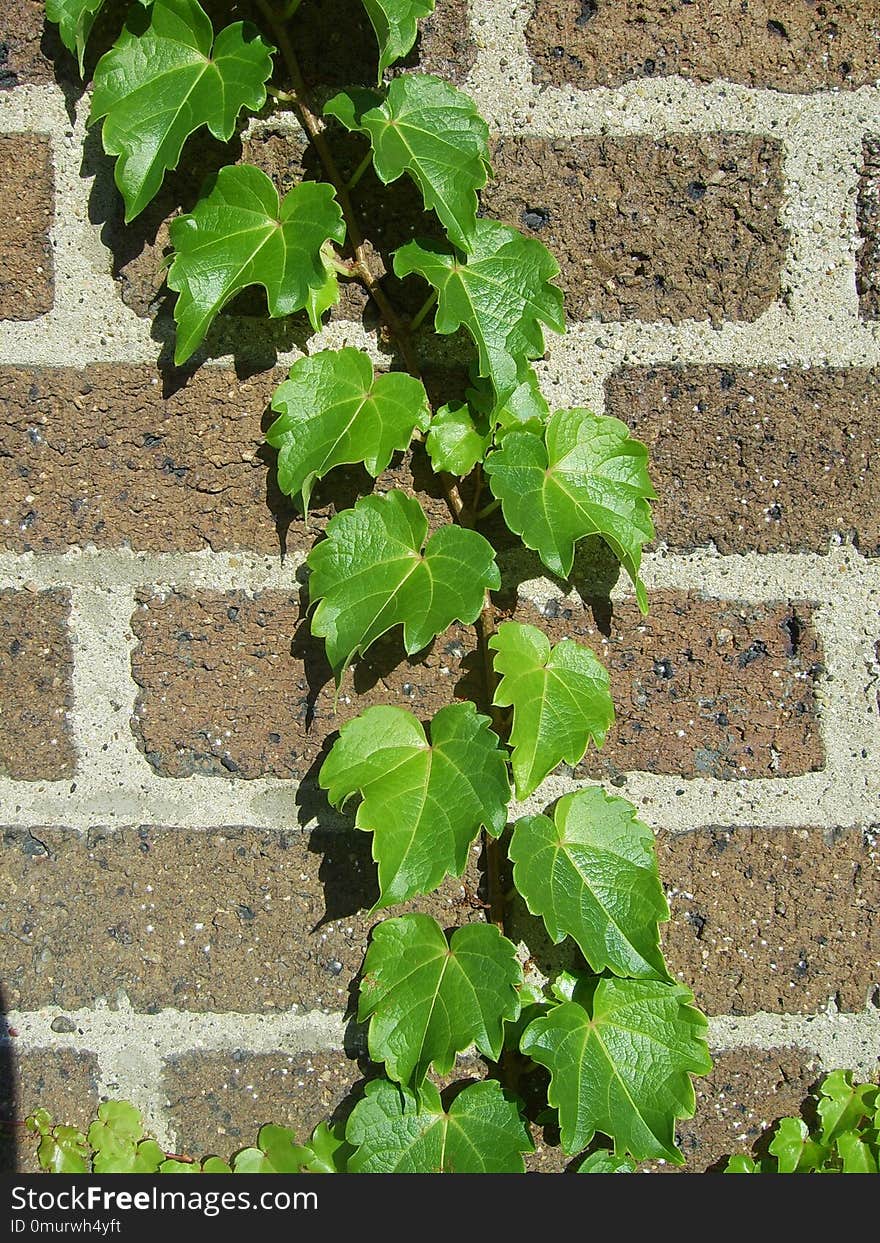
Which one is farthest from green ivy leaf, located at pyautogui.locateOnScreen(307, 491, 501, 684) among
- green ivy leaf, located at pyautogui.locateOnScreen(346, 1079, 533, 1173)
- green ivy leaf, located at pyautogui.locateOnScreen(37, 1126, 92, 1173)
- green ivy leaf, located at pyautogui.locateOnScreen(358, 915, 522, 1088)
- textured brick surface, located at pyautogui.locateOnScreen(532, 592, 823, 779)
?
green ivy leaf, located at pyautogui.locateOnScreen(37, 1126, 92, 1173)

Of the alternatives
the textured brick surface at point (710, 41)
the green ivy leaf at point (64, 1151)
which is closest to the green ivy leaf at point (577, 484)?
the textured brick surface at point (710, 41)

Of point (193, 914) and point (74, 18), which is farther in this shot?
point (193, 914)

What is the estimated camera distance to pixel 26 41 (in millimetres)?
732

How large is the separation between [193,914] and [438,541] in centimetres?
34

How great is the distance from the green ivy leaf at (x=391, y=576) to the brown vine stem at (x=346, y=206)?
6 centimetres

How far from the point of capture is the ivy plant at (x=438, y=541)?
0.69 m

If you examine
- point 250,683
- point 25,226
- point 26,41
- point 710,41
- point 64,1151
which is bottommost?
point 64,1151

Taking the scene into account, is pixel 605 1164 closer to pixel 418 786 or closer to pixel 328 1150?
pixel 328 1150

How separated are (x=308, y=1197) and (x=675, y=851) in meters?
0.37

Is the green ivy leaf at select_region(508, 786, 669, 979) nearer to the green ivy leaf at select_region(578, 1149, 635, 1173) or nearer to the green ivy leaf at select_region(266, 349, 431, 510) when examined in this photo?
the green ivy leaf at select_region(578, 1149, 635, 1173)

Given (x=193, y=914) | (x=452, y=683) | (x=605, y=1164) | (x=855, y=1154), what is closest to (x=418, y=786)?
(x=452, y=683)

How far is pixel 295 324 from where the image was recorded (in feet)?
2.47

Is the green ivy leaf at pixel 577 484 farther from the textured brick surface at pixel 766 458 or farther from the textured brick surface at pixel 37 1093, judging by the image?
the textured brick surface at pixel 37 1093

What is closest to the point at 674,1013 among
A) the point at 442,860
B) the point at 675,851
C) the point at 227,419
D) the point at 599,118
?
A: the point at 675,851
